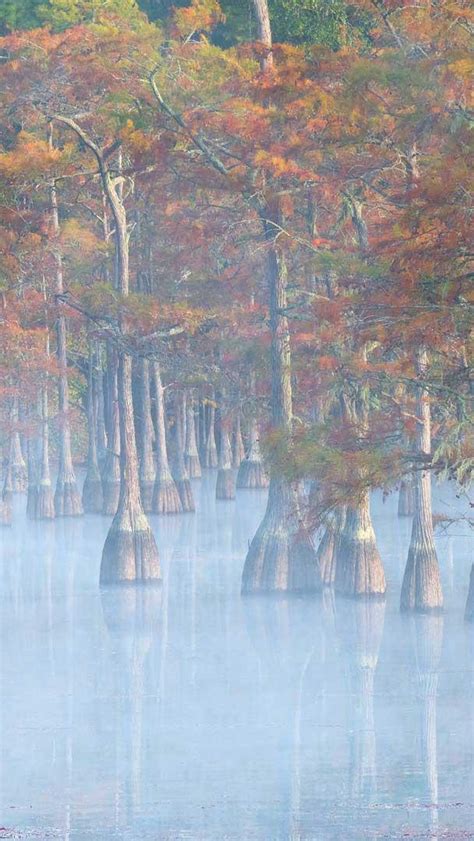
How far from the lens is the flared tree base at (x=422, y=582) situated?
2233 cm

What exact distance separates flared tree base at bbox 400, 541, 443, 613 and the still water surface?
294 mm

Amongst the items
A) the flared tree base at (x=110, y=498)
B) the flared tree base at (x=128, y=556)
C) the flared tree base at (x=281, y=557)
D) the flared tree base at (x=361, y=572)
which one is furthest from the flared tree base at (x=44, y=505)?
the flared tree base at (x=361, y=572)

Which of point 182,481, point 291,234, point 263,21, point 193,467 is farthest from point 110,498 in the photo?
point 263,21

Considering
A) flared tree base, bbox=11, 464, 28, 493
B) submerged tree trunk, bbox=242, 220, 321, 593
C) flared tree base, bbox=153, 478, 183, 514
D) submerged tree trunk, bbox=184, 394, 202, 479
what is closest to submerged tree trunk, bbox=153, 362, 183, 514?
flared tree base, bbox=153, 478, 183, 514

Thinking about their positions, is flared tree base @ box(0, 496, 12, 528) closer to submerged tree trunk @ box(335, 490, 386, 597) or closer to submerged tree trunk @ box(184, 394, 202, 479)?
submerged tree trunk @ box(184, 394, 202, 479)

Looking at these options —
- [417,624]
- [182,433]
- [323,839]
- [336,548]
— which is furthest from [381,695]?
[182,433]

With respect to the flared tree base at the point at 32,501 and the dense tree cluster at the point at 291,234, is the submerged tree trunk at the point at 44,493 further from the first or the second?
the dense tree cluster at the point at 291,234

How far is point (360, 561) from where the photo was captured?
955 inches

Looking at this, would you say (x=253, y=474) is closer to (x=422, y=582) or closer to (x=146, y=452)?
(x=146, y=452)

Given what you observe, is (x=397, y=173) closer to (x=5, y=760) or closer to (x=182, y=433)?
(x=5, y=760)

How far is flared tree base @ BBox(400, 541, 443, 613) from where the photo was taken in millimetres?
22328

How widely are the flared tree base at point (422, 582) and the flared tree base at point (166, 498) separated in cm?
1723

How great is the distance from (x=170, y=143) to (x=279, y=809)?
Result: 13559 mm

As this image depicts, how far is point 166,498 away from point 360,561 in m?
15.7
